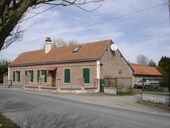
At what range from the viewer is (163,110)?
22109 mm

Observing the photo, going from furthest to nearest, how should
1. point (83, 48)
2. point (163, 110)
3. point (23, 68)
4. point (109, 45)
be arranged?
point (23, 68), point (83, 48), point (109, 45), point (163, 110)

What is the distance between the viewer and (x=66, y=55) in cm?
4688

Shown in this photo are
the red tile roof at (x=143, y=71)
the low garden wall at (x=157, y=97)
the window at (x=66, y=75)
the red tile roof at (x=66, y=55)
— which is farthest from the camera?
the red tile roof at (x=143, y=71)

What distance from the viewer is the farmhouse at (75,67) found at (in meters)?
40.6

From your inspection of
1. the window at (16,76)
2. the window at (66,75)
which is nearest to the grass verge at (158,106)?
the window at (66,75)

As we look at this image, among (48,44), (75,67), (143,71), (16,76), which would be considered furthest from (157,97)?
(16,76)

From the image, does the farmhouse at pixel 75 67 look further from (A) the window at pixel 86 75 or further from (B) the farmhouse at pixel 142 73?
(B) the farmhouse at pixel 142 73

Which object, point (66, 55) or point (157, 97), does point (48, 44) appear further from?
point (157, 97)

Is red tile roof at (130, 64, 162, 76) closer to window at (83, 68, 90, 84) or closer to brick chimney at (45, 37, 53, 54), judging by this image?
window at (83, 68, 90, 84)

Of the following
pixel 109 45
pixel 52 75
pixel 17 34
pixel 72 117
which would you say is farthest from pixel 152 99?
pixel 52 75

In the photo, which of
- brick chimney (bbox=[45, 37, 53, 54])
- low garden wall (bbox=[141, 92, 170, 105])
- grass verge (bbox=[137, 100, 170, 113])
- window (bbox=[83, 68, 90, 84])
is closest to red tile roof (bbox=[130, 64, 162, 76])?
window (bbox=[83, 68, 90, 84])

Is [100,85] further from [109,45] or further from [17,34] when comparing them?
[17,34]

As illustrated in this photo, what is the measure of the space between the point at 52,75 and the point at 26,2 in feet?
145

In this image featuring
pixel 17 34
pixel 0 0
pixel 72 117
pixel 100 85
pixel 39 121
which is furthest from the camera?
pixel 100 85
